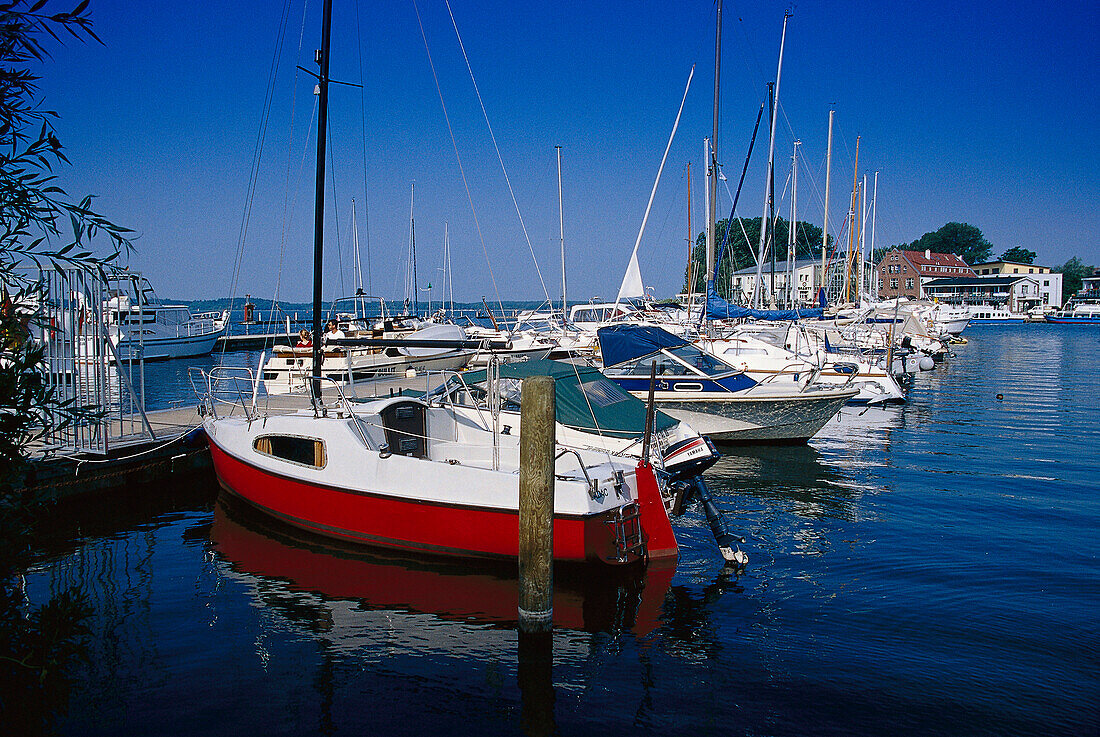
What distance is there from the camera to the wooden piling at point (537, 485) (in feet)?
22.1

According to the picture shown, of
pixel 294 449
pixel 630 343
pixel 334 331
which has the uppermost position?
pixel 334 331

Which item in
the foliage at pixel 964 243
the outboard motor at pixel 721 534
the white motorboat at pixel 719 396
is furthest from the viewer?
the foliage at pixel 964 243

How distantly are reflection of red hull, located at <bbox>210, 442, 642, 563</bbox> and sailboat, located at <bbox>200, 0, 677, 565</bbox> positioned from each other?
2cm

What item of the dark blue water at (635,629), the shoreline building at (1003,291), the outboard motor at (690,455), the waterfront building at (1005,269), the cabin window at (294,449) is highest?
the waterfront building at (1005,269)

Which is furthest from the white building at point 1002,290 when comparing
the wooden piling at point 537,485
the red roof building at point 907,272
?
the wooden piling at point 537,485

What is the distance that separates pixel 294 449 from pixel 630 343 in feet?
30.5

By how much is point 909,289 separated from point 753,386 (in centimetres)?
10636

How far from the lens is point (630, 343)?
17.5m

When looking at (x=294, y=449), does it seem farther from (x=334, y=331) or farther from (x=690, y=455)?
(x=334, y=331)

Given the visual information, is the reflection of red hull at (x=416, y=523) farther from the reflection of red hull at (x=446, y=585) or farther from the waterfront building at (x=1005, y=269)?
the waterfront building at (x=1005, y=269)

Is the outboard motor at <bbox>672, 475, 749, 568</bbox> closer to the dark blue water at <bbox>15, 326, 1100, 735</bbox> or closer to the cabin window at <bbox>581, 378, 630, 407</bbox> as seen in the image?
the dark blue water at <bbox>15, 326, 1100, 735</bbox>

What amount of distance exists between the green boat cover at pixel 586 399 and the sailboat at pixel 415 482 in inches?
62.6

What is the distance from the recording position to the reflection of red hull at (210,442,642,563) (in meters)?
8.66

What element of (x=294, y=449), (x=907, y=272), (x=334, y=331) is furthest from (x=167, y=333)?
(x=907, y=272)
